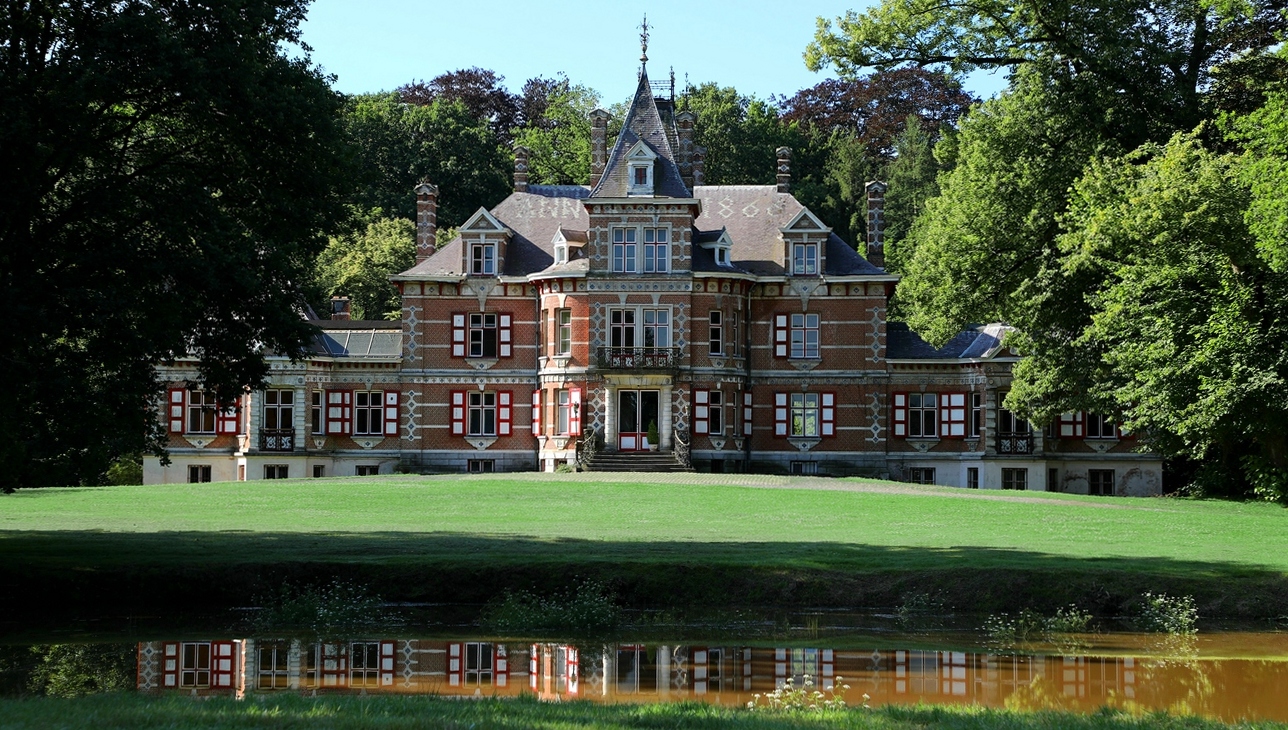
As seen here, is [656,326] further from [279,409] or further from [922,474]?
[279,409]

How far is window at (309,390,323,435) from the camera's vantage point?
150 feet

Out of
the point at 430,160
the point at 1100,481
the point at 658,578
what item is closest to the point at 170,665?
the point at 658,578

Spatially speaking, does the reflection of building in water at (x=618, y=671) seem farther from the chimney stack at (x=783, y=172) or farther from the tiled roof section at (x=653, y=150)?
the chimney stack at (x=783, y=172)

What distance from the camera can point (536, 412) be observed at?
45.6 metres

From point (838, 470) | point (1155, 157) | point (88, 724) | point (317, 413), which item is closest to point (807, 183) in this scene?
point (838, 470)

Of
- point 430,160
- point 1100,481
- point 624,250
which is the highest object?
point 430,160

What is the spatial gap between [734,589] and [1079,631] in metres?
4.12

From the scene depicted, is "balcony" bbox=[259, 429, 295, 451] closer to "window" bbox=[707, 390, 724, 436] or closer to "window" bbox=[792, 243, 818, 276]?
"window" bbox=[707, 390, 724, 436]

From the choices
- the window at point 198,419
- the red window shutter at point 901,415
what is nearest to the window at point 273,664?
the window at point 198,419

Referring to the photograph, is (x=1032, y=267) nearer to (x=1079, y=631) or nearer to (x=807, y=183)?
(x=1079, y=631)

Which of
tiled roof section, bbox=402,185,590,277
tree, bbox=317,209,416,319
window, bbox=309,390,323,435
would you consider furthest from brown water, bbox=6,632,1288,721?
tree, bbox=317,209,416,319

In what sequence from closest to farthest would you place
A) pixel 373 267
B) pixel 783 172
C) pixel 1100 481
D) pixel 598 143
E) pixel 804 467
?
1. pixel 1100 481
2. pixel 804 467
3. pixel 598 143
4. pixel 783 172
5. pixel 373 267

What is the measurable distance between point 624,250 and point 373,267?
56.6 ft

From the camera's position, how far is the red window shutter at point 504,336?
45.8 m
